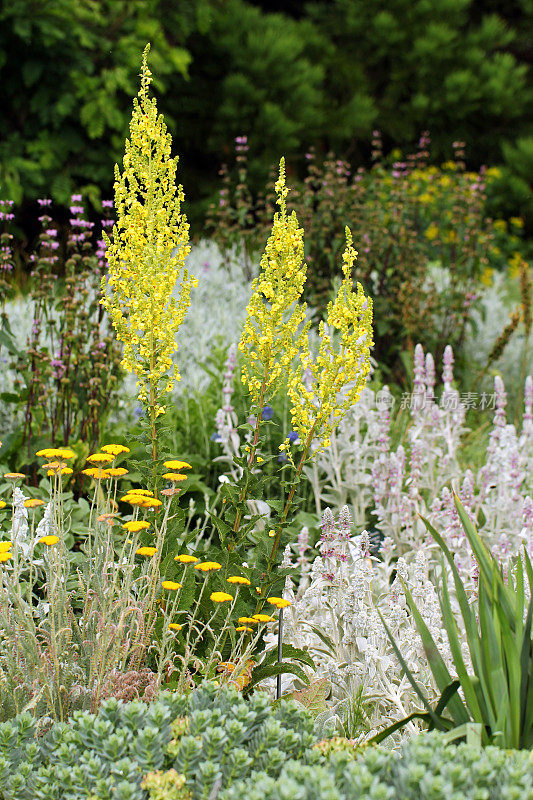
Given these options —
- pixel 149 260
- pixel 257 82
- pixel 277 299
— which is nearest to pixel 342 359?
pixel 277 299

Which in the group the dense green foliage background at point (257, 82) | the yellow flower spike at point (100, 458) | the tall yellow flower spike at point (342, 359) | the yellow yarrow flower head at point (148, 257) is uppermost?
the dense green foliage background at point (257, 82)

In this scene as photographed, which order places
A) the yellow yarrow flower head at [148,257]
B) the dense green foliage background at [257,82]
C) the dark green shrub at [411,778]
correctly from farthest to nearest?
1. the dense green foliage background at [257,82]
2. the yellow yarrow flower head at [148,257]
3. the dark green shrub at [411,778]

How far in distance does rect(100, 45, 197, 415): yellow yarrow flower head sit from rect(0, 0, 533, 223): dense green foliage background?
17.0 feet

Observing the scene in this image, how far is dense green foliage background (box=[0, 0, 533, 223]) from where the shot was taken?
24.6 ft

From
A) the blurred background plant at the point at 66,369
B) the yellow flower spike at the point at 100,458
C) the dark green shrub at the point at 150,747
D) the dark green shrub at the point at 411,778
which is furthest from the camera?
the blurred background plant at the point at 66,369

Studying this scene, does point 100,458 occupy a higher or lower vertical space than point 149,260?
lower

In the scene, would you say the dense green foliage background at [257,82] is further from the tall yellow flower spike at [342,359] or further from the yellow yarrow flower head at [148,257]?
the tall yellow flower spike at [342,359]

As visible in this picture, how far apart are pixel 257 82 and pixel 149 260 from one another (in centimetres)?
807

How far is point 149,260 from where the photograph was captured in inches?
89.7

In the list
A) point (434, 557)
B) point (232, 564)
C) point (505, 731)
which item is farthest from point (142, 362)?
point (434, 557)

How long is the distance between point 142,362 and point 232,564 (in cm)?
66

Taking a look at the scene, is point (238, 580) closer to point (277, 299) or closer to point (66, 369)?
point (277, 299)

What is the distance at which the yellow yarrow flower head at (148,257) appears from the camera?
229 centimetres

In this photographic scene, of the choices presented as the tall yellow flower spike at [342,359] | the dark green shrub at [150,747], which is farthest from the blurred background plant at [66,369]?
the dark green shrub at [150,747]
